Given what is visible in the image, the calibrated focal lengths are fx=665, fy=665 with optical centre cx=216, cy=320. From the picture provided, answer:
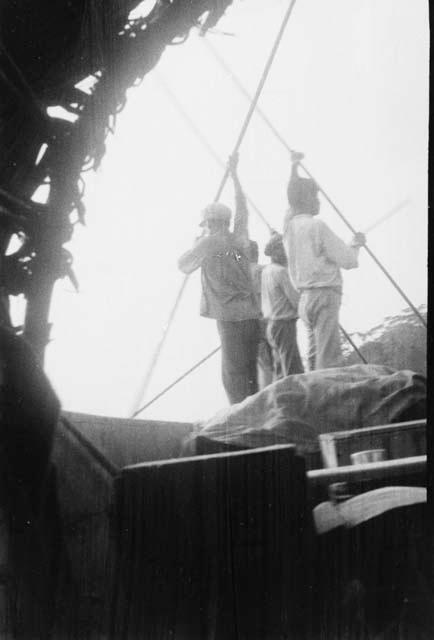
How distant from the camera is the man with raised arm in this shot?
116cm

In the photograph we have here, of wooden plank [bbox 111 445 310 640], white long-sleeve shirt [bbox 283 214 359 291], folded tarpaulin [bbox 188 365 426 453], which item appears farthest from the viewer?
white long-sleeve shirt [bbox 283 214 359 291]

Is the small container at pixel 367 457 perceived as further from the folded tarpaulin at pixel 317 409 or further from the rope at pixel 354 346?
the rope at pixel 354 346

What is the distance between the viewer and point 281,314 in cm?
148

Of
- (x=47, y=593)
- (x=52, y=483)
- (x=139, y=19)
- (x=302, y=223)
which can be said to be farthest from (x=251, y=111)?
(x=47, y=593)

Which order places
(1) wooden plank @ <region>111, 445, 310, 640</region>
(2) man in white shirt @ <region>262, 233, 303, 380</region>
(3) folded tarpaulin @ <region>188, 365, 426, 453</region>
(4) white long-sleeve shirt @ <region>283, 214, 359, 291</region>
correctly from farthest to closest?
(2) man in white shirt @ <region>262, 233, 303, 380</region> < (4) white long-sleeve shirt @ <region>283, 214, 359, 291</region> < (3) folded tarpaulin @ <region>188, 365, 426, 453</region> < (1) wooden plank @ <region>111, 445, 310, 640</region>

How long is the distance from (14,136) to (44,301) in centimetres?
35

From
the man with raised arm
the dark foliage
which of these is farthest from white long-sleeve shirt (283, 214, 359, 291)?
the dark foliage

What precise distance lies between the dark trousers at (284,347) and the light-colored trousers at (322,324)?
0.06m

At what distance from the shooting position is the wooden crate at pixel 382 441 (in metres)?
0.98

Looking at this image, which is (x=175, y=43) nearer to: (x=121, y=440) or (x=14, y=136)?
(x=14, y=136)

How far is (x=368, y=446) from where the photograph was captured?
1.00m

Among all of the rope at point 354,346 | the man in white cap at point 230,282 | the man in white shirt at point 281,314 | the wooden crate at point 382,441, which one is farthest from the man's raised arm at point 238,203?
the wooden crate at point 382,441

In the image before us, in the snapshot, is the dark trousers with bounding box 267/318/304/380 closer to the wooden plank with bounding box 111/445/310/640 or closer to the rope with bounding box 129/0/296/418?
the rope with bounding box 129/0/296/418

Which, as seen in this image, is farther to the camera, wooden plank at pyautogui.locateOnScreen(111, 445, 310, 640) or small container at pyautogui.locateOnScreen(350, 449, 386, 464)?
small container at pyautogui.locateOnScreen(350, 449, 386, 464)
